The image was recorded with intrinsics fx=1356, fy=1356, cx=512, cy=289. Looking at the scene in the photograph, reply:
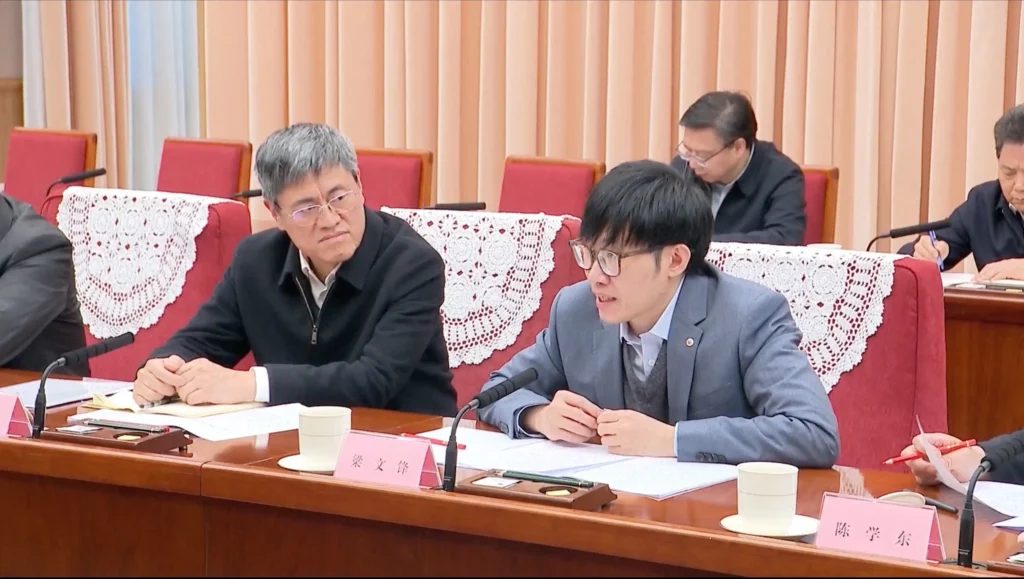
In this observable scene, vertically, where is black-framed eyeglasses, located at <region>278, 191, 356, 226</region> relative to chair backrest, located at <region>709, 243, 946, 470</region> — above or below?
above

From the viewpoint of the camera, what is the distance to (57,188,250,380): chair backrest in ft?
10.00

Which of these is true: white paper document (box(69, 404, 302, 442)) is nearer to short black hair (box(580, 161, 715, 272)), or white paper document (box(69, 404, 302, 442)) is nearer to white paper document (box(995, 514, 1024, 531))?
short black hair (box(580, 161, 715, 272))

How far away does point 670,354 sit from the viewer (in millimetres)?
2023

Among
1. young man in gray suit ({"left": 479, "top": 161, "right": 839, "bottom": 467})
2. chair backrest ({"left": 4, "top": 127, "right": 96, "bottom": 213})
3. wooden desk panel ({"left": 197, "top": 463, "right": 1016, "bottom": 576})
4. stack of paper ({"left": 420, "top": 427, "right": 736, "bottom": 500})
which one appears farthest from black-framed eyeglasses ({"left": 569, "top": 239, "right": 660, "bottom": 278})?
chair backrest ({"left": 4, "top": 127, "right": 96, "bottom": 213})

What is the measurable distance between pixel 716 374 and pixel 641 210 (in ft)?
0.90

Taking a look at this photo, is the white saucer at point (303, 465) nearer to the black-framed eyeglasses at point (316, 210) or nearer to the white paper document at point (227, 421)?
the white paper document at point (227, 421)

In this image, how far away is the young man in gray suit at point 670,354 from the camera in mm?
1856

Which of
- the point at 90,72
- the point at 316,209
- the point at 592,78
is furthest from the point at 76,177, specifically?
the point at 316,209

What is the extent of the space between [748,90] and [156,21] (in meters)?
2.68

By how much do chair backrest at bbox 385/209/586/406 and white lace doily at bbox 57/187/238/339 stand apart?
521mm

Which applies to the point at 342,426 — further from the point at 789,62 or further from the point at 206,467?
the point at 789,62

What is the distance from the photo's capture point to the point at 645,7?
5.13 m

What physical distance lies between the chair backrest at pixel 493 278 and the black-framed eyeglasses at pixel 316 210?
52 centimetres

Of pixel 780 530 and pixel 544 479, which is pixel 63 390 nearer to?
pixel 544 479
